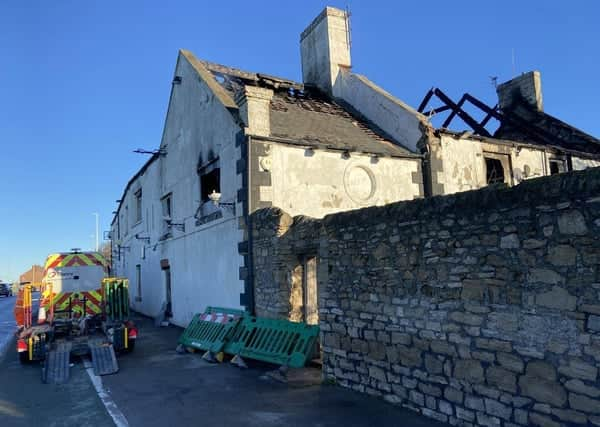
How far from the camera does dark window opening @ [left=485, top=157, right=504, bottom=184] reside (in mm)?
13977

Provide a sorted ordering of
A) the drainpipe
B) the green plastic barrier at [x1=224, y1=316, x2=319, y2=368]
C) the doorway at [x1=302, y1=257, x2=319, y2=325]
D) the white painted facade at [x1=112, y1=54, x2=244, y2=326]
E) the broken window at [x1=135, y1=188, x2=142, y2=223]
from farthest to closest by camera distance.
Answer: the broken window at [x1=135, y1=188, x2=142, y2=223] → the white painted facade at [x1=112, y1=54, x2=244, y2=326] → the drainpipe → the doorway at [x1=302, y1=257, x2=319, y2=325] → the green plastic barrier at [x1=224, y1=316, x2=319, y2=368]

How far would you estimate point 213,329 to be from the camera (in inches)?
411

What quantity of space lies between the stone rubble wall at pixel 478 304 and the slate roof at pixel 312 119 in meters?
4.77

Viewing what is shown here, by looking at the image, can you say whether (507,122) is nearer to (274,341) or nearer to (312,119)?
(312,119)

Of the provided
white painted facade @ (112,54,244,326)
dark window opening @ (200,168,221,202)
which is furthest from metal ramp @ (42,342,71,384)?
dark window opening @ (200,168,221,202)

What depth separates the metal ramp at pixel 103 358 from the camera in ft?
28.9

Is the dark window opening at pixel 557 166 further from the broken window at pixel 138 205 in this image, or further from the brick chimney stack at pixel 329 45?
the broken window at pixel 138 205

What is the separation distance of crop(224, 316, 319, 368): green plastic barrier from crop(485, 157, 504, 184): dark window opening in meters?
8.48

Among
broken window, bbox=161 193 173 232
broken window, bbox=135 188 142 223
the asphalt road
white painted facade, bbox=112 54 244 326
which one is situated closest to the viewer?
the asphalt road

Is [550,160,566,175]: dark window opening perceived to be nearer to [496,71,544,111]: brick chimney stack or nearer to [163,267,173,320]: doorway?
[496,71,544,111]: brick chimney stack

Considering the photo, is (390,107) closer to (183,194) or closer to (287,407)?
(183,194)

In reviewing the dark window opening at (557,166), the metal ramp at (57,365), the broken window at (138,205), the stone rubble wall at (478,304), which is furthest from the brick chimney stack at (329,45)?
the metal ramp at (57,365)

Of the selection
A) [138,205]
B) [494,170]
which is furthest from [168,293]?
[494,170]

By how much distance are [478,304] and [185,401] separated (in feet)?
14.3
